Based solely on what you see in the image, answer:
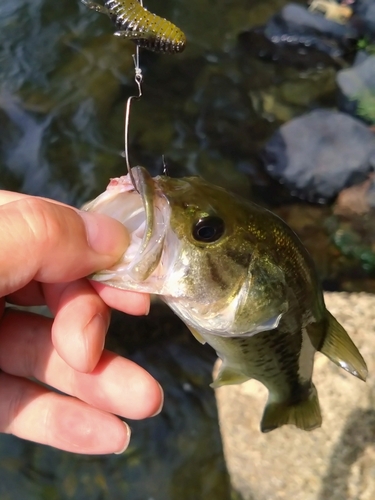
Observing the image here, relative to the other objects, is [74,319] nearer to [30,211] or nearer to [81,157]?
[30,211]

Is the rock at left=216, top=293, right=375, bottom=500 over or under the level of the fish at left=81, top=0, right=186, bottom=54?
under

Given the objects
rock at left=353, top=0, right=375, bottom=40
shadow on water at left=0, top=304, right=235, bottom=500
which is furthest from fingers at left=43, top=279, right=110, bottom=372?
rock at left=353, top=0, right=375, bottom=40

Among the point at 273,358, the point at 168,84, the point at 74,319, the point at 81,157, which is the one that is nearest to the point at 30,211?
the point at 74,319

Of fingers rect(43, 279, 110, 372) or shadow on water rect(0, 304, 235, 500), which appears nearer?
fingers rect(43, 279, 110, 372)

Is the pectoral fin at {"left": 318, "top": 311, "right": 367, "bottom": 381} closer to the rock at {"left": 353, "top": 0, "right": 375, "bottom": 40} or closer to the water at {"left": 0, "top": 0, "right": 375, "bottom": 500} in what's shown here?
the water at {"left": 0, "top": 0, "right": 375, "bottom": 500}

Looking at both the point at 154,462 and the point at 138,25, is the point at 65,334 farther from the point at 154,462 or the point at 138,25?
the point at 154,462
